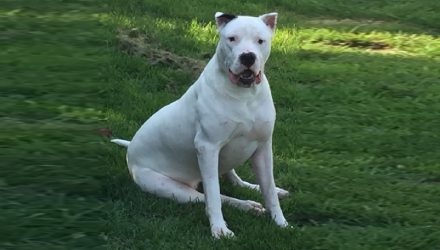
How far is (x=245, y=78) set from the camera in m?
5.18

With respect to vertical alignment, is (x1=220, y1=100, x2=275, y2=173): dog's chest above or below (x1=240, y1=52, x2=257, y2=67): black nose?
below

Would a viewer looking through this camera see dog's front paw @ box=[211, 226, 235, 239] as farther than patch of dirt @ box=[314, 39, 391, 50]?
No

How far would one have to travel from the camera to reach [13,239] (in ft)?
15.4

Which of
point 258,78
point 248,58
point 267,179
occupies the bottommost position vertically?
point 267,179

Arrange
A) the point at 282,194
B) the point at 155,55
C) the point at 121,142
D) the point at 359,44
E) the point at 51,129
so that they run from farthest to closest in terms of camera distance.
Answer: the point at 359,44 < the point at 155,55 < the point at 121,142 < the point at 282,194 < the point at 51,129

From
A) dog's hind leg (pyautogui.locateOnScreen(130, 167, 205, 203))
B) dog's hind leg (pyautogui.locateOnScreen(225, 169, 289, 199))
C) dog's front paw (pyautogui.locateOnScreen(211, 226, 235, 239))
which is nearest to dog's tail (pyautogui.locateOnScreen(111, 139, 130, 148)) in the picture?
dog's hind leg (pyautogui.locateOnScreen(130, 167, 205, 203))

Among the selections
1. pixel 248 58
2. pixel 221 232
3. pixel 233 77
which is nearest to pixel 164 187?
pixel 221 232

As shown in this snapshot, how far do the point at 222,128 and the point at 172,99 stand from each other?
267cm

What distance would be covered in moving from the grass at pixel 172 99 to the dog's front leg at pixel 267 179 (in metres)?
0.10

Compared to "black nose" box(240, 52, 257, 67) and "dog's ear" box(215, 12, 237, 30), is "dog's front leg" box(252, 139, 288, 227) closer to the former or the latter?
"black nose" box(240, 52, 257, 67)

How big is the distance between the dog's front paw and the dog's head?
90 cm

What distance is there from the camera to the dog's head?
5.09 meters

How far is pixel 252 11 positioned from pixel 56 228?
21.7 ft

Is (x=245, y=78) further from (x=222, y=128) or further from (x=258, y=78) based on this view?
(x=222, y=128)
